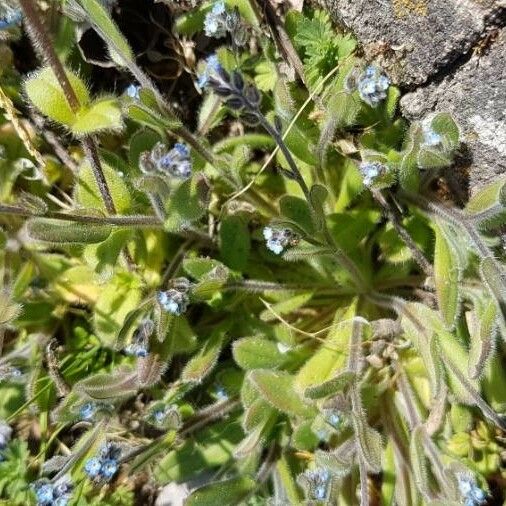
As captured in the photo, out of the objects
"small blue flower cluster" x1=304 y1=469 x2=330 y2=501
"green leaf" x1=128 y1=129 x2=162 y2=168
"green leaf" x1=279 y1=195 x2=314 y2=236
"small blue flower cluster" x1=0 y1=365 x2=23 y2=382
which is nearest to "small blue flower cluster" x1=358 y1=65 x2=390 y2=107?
"green leaf" x1=279 y1=195 x2=314 y2=236

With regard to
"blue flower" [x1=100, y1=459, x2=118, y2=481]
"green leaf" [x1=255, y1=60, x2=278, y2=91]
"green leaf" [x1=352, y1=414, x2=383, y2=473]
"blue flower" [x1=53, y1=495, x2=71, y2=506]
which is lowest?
"green leaf" [x1=352, y1=414, x2=383, y2=473]

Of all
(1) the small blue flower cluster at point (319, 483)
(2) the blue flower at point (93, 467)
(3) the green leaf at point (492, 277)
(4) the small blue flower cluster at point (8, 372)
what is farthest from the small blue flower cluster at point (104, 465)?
(3) the green leaf at point (492, 277)

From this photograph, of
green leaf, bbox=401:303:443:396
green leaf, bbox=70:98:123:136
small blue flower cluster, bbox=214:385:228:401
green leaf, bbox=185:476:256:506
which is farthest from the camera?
small blue flower cluster, bbox=214:385:228:401

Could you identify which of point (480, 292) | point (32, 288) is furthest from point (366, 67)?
point (32, 288)

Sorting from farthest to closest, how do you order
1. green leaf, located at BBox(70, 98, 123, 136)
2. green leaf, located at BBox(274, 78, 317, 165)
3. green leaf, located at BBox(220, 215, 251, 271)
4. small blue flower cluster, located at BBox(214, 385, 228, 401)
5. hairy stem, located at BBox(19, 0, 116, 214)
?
small blue flower cluster, located at BBox(214, 385, 228, 401) → green leaf, located at BBox(220, 215, 251, 271) → green leaf, located at BBox(274, 78, 317, 165) → green leaf, located at BBox(70, 98, 123, 136) → hairy stem, located at BBox(19, 0, 116, 214)

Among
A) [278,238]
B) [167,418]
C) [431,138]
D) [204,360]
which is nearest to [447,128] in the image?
[431,138]

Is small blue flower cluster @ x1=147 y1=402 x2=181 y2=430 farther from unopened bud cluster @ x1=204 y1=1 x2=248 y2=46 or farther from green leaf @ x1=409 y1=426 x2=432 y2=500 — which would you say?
unopened bud cluster @ x1=204 y1=1 x2=248 y2=46

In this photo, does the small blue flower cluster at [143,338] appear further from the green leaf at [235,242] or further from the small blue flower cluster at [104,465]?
the green leaf at [235,242]

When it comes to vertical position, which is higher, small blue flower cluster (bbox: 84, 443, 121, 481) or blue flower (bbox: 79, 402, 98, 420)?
blue flower (bbox: 79, 402, 98, 420)
